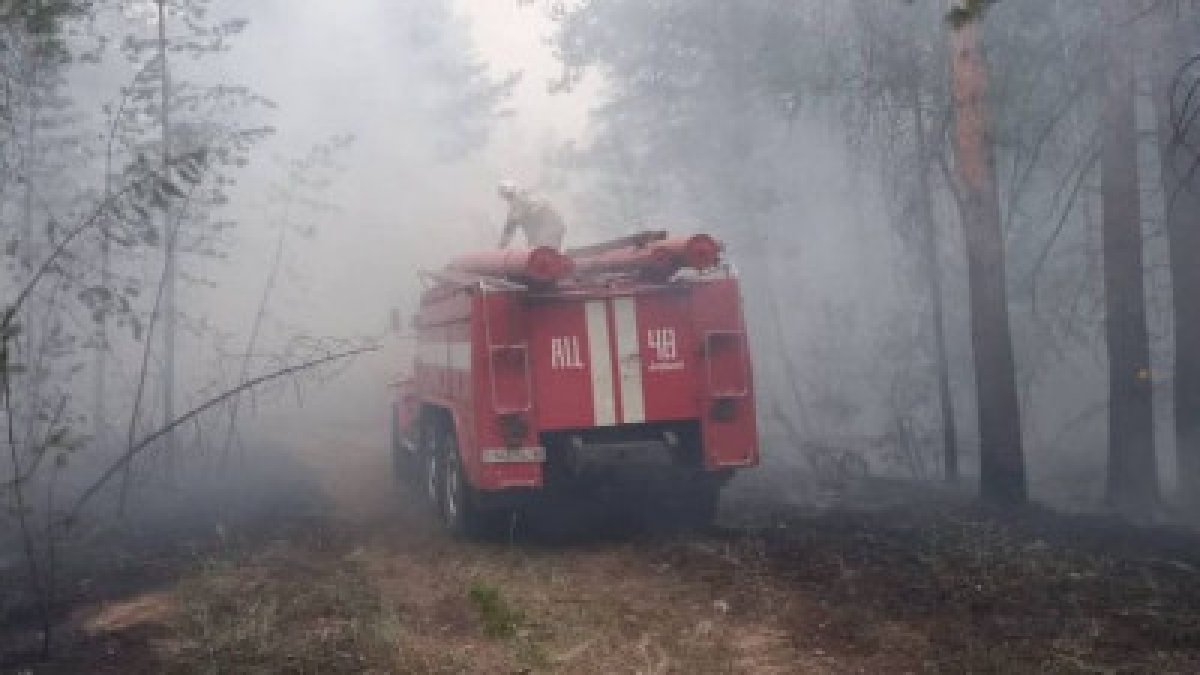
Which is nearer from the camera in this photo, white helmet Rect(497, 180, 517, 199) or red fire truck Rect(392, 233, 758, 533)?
red fire truck Rect(392, 233, 758, 533)

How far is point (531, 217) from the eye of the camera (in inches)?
434

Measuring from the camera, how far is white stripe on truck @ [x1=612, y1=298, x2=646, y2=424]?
8.36m

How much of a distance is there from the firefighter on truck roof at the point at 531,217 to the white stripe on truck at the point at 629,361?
107 inches

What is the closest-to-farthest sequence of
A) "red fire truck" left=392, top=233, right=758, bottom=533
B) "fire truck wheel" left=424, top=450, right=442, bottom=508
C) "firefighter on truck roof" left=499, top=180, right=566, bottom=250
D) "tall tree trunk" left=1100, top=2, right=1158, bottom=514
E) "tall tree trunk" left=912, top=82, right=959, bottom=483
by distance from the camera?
"red fire truck" left=392, top=233, right=758, bottom=533
"fire truck wheel" left=424, top=450, right=442, bottom=508
"tall tree trunk" left=1100, top=2, right=1158, bottom=514
"firefighter on truck roof" left=499, top=180, right=566, bottom=250
"tall tree trunk" left=912, top=82, right=959, bottom=483

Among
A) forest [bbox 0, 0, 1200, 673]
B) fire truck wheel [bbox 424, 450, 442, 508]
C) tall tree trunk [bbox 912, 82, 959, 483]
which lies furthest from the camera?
tall tree trunk [bbox 912, 82, 959, 483]

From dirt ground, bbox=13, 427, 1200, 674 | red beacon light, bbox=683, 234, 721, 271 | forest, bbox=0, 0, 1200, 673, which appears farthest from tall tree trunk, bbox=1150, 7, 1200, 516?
red beacon light, bbox=683, 234, 721, 271

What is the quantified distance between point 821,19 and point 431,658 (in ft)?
38.5

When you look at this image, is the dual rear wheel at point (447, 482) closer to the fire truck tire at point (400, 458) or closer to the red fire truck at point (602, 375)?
the red fire truck at point (602, 375)

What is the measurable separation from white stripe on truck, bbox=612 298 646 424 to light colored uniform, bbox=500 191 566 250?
2707mm

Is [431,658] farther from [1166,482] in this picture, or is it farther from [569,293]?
[1166,482]

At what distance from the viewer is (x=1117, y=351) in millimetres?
10836

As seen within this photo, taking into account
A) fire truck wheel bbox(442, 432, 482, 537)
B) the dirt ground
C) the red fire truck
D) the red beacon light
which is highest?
the red beacon light

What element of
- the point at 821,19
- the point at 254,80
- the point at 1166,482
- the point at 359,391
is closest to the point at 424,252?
the point at 254,80

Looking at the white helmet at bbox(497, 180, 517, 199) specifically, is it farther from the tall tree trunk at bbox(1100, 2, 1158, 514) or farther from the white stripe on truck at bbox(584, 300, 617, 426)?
the tall tree trunk at bbox(1100, 2, 1158, 514)
